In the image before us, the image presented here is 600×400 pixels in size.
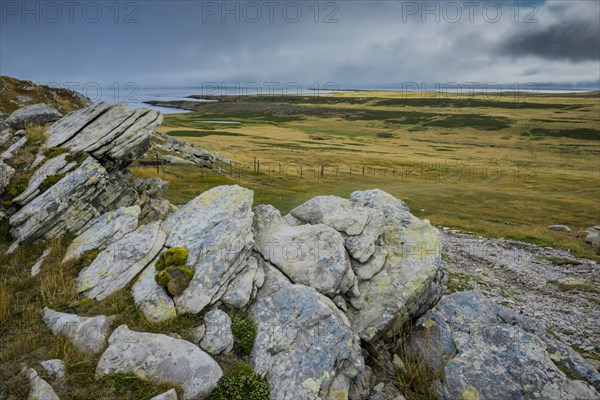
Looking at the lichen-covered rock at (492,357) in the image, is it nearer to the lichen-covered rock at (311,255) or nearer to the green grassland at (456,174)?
the lichen-covered rock at (311,255)

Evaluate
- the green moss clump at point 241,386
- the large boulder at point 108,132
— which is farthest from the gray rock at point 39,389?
the large boulder at point 108,132

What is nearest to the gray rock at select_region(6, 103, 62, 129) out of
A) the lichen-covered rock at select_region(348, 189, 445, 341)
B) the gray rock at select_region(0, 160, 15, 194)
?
the gray rock at select_region(0, 160, 15, 194)

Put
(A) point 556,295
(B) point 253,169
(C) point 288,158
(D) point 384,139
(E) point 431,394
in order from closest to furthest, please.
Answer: (E) point 431,394 < (A) point 556,295 < (B) point 253,169 < (C) point 288,158 < (D) point 384,139

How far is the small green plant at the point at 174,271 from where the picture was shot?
1155 cm

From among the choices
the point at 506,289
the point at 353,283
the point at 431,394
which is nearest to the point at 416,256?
the point at 353,283

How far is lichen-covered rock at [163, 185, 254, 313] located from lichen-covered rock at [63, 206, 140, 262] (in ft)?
5.17

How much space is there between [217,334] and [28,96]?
82405 mm

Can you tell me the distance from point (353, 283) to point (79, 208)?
39.3ft

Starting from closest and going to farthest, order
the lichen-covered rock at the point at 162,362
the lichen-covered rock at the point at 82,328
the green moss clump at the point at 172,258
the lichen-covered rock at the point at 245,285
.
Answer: the lichen-covered rock at the point at 162,362 → the lichen-covered rock at the point at 82,328 → the lichen-covered rock at the point at 245,285 → the green moss clump at the point at 172,258

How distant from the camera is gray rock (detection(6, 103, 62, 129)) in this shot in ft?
71.4

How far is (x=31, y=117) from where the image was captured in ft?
73.9

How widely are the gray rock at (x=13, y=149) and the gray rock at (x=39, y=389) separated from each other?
13.0 meters

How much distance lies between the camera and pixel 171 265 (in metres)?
12.2

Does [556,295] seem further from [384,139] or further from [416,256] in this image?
[384,139]
